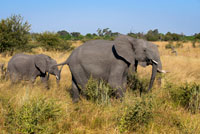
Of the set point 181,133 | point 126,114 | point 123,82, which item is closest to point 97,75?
point 123,82

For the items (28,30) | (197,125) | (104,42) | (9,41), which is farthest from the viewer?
(28,30)

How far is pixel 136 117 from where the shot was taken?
3.44 meters

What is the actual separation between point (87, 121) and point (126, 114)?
2.15ft

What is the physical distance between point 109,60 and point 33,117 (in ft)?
6.86

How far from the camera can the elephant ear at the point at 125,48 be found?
15.4 ft

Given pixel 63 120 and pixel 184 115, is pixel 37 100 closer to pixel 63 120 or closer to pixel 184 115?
pixel 63 120

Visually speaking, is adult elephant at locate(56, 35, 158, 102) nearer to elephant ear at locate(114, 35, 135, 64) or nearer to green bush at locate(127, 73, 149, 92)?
elephant ear at locate(114, 35, 135, 64)

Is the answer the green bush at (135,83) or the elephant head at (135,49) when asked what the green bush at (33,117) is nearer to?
the elephant head at (135,49)

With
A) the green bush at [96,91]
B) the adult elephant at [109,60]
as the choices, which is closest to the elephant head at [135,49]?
the adult elephant at [109,60]

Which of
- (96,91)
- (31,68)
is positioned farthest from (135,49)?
(31,68)

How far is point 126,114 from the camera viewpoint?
136 inches

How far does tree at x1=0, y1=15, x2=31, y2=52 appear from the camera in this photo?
1608 cm

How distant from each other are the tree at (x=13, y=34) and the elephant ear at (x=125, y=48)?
13.0 metres

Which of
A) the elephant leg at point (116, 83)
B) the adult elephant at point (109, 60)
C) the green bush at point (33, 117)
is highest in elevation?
the adult elephant at point (109, 60)
